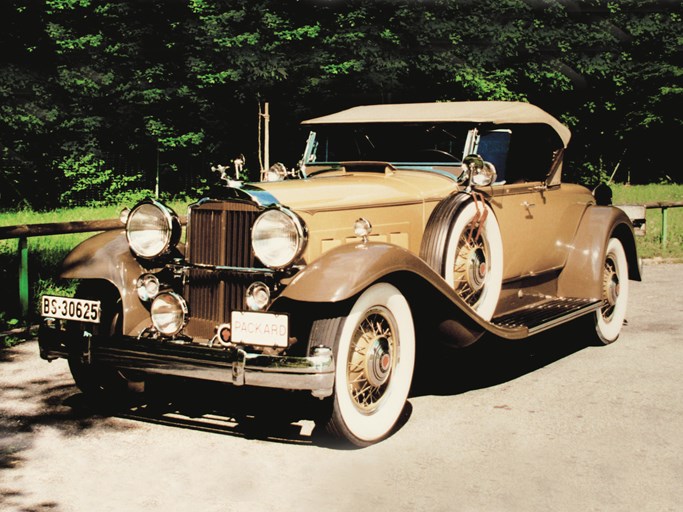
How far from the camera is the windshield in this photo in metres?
6.08

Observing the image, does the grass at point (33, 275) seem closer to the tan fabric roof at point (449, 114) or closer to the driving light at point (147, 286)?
the driving light at point (147, 286)

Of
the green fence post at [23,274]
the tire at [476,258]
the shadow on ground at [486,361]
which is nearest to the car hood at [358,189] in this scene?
the tire at [476,258]

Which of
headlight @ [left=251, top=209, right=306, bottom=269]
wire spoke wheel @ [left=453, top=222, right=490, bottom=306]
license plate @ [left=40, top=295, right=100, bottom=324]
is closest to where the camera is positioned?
headlight @ [left=251, top=209, right=306, bottom=269]

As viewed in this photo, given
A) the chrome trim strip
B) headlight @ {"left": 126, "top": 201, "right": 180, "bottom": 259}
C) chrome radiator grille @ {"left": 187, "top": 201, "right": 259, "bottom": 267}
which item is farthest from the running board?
headlight @ {"left": 126, "top": 201, "right": 180, "bottom": 259}

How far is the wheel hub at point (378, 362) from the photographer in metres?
4.53

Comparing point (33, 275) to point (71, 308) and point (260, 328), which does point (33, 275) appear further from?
point (260, 328)

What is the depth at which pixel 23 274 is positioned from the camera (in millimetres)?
7211

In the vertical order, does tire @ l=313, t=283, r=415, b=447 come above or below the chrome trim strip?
below

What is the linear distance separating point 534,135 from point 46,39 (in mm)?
7415

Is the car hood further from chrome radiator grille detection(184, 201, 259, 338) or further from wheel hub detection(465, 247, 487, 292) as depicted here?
wheel hub detection(465, 247, 487, 292)

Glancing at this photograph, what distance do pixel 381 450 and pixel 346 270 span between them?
101 cm

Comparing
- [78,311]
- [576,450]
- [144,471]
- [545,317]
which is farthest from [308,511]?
[545,317]

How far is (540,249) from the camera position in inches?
258

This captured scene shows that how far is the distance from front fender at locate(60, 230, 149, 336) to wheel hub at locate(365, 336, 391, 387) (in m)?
1.48
